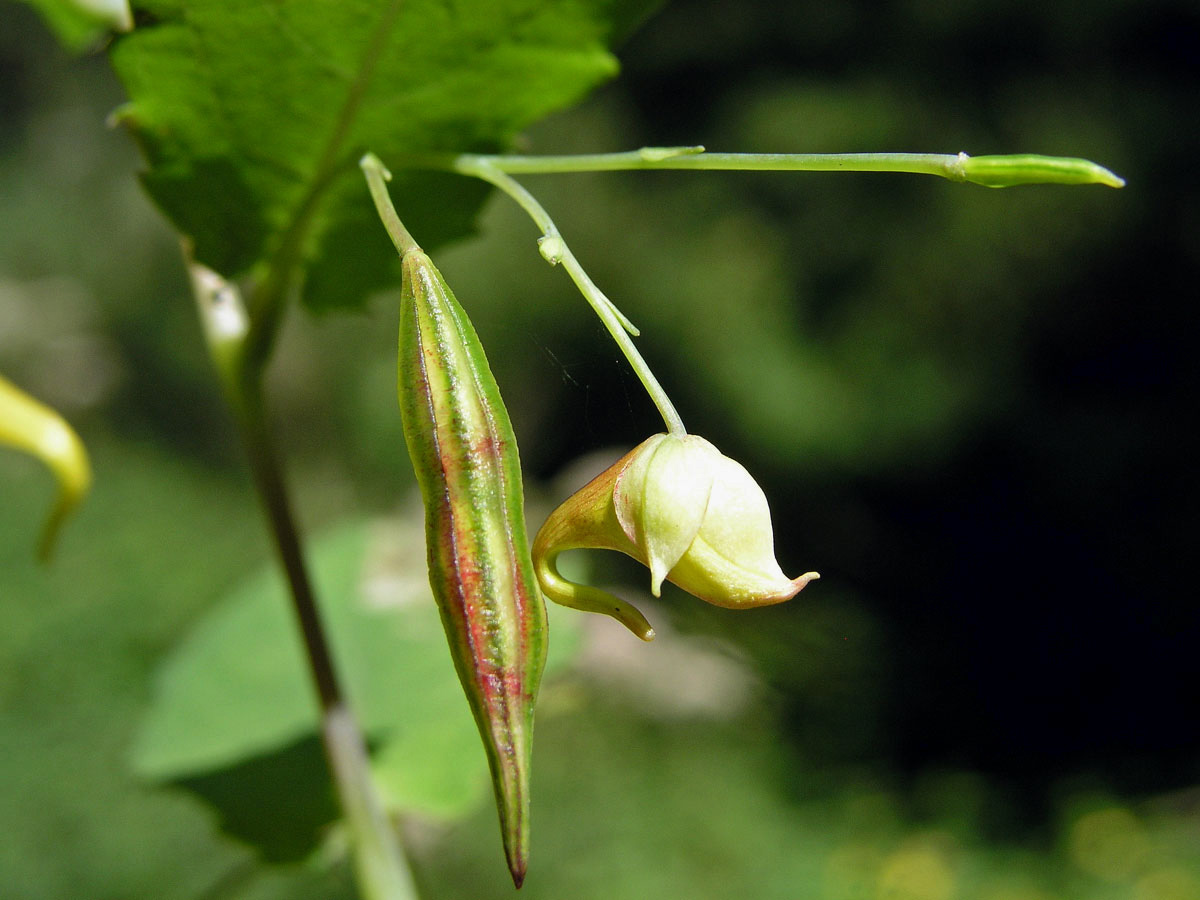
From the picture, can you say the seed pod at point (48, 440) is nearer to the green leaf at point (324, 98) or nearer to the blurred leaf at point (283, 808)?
the green leaf at point (324, 98)

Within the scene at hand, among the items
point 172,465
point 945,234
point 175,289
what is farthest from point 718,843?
point 175,289

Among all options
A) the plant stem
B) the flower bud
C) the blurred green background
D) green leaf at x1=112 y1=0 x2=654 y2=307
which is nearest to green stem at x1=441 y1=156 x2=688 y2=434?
the flower bud

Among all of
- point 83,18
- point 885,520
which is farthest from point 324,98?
point 885,520

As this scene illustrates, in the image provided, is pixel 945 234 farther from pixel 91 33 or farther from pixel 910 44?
pixel 91 33

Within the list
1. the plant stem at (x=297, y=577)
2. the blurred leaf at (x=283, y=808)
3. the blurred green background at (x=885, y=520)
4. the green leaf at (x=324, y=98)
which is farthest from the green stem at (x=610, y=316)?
the blurred green background at (x=885, y=520)

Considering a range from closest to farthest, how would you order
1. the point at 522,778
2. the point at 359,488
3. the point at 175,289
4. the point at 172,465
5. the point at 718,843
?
the point at 522,778 → the point at 718,843 → the point at 359,488 → the point at 172,465 → the point at 175,289

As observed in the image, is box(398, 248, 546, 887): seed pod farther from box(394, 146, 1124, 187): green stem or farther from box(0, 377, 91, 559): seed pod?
box(0, 377, 91, 559): seed pod
